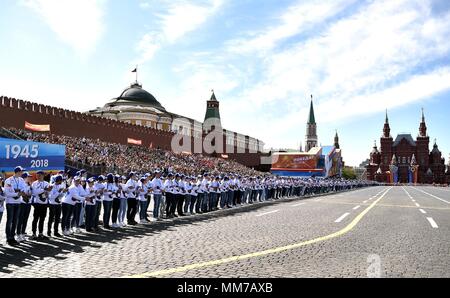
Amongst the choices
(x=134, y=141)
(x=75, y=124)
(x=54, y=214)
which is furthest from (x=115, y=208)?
(x=134, y=141)

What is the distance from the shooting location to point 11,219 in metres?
9.80

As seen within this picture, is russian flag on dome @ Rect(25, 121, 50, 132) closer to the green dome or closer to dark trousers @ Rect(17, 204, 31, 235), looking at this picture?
dark trousers @ Rect(17, 204, 31, 235)

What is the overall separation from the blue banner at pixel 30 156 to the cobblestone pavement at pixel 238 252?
41.8ft

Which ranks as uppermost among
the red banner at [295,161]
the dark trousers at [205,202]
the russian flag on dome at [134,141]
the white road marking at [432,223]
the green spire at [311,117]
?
the green spire at [311,117]

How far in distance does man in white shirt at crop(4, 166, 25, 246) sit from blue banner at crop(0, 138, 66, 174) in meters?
14.3

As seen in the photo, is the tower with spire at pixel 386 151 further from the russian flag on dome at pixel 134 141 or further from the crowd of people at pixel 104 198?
the crowd of people at pixel 104 198

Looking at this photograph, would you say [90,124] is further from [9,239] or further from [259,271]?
[259,271]

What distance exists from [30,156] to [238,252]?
19.9 metres

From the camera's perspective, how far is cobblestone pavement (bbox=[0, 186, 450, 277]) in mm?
6953

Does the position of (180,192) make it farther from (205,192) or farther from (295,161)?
(295,161)

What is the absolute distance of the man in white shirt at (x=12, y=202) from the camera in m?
9.70

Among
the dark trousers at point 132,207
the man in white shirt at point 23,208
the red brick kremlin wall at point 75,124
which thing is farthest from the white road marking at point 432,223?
the red brick kremlin wall at point 75,124
